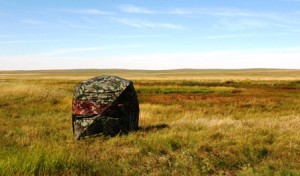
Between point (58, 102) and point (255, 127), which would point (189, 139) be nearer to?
point (255, 127)

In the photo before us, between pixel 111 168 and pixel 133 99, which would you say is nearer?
pixel 111 168

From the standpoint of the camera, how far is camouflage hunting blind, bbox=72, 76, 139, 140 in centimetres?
1159

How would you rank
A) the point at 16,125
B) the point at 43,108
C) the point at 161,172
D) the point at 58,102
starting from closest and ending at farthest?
the point at 161,172 → the point at 16,125 → the point at 43,108 → the point at 58,102

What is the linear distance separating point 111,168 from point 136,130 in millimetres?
4920

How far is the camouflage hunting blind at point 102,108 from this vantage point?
38.0ft

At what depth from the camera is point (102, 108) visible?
38.1 ft

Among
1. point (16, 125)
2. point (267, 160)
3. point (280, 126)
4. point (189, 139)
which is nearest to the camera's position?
point (267, 160)

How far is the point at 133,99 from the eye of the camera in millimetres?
12367

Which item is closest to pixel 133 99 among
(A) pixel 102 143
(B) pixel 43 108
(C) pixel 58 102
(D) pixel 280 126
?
(A) pixel 102 143

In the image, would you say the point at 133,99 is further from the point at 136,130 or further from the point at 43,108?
the point at 43,108

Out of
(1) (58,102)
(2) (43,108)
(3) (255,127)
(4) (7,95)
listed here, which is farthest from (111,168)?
(4) (7,95)

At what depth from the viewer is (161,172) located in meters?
7.45

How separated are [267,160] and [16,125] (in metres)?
9.50

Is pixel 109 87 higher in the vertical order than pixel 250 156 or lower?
higher
